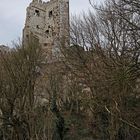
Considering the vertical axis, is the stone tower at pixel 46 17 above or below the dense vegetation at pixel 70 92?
above

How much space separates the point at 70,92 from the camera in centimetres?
2198

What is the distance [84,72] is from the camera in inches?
774

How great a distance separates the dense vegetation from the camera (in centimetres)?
1711

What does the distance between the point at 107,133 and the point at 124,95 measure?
3246 mm

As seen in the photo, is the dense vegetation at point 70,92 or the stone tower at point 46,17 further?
the stone tower at point 46,17

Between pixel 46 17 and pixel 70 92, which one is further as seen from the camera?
pixel 46 17

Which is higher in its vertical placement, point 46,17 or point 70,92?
point 46,17

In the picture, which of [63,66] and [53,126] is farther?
[63,66]

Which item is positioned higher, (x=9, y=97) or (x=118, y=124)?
(x=9, y=97)

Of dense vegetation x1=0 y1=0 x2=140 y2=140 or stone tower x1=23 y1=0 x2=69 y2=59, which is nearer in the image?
dense vegetation x1=0 y1=0 x2=140 y2=140

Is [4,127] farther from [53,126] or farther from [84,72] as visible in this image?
[84,72]

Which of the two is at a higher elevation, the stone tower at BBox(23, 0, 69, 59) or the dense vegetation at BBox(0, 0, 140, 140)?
the stone tower at BBox(23, 0, 69, 59)

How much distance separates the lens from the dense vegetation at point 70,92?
17.1 metres

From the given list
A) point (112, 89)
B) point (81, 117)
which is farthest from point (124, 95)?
point (81, 117)
